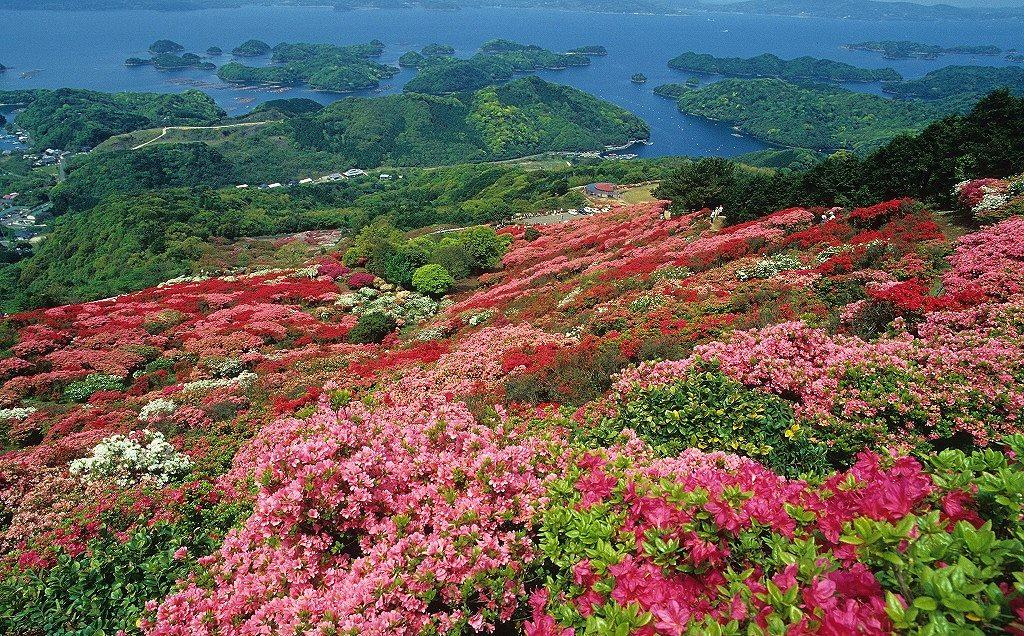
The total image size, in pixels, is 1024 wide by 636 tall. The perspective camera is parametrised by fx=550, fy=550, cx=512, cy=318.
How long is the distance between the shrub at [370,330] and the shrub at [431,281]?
6.33 metres

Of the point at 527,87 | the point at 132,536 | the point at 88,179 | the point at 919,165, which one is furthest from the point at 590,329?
the point at 527,87

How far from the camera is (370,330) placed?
68.1ft

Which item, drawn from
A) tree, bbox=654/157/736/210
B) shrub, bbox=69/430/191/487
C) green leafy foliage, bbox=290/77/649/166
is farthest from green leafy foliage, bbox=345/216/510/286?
green leafy foliage, bbox=290/77/649/166

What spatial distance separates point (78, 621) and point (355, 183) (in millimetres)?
143137

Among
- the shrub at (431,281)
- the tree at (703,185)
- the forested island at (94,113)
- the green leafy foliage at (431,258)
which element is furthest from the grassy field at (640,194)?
the forested island at (94,113)

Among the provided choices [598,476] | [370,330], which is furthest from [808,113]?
[598,476]

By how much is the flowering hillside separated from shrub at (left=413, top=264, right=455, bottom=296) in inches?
447

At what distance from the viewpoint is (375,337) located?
20828 millimetres

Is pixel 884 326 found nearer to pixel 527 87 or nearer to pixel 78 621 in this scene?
pixel 78 621

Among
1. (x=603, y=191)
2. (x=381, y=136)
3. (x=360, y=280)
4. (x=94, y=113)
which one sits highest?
(x=94, y=113)

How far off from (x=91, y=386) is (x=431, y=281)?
14.6 metres

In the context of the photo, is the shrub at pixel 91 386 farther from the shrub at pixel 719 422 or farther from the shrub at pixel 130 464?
the shrub at pixel 719 422

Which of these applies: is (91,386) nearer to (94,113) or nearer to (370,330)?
(370,330)

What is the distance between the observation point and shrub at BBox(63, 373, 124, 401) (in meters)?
16.8
